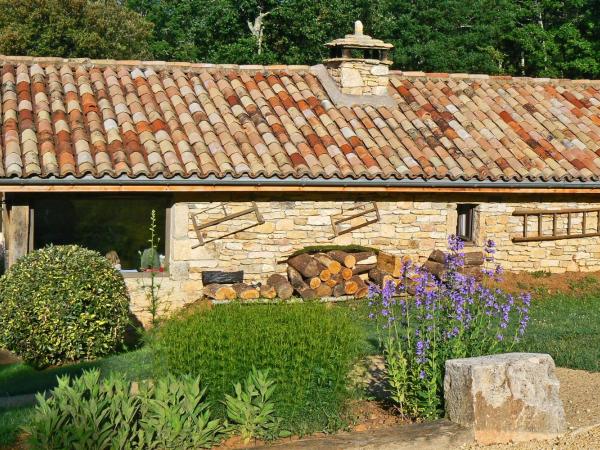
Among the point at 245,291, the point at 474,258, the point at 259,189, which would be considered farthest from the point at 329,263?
the point at 474,258

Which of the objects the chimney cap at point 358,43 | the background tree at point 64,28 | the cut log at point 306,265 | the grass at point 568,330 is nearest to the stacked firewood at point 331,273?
the cut log at point 306,265

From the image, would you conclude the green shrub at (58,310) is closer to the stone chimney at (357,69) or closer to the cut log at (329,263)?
the cut log at (329,263)

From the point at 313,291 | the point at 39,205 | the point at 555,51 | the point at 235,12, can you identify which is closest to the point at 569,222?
the point at 313,291

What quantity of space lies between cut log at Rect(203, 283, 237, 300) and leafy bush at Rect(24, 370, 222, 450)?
5.94 meters

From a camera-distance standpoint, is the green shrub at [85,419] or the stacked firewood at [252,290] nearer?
the green shrub at [85,419]

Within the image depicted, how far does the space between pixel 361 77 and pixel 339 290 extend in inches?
171

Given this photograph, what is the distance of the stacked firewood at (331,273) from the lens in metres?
12.5

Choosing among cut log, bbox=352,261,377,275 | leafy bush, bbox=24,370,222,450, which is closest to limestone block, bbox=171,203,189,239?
cut log, bbox=352,261,377,275

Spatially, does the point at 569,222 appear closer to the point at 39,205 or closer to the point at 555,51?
the point at 39,205

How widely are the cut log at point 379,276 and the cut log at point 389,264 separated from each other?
90 millimetres

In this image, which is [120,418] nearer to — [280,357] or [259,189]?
[280,357]

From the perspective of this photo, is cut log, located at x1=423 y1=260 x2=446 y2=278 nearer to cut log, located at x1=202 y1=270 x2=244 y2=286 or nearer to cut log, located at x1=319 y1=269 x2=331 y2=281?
cut log, located at x1=319 y1=269 x2=331 y2=281

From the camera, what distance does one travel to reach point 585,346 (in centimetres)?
959

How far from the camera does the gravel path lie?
6.30 metres
